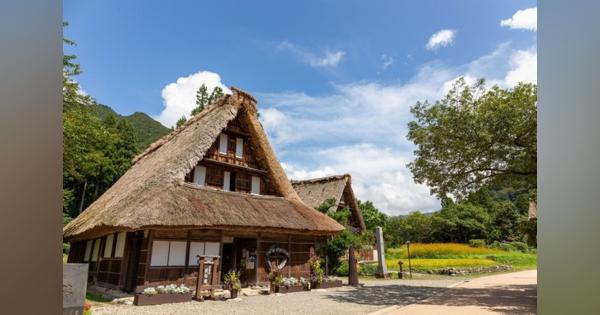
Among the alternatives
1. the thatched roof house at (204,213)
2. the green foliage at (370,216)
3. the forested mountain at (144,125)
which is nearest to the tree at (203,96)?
the thatched roof house at (204,213)

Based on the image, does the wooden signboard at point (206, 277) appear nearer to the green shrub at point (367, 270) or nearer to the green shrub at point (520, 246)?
the green shrub at point (367, 270)

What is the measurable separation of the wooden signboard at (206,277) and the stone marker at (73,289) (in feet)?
21.6

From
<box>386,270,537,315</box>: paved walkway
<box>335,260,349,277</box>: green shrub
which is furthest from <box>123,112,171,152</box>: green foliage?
<box>386,270,537,315</box>: paved walkway

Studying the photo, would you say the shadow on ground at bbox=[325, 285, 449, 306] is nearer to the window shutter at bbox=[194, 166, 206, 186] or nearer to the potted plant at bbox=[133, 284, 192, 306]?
the potted plant at bbox=[133, 284, 192, 306]

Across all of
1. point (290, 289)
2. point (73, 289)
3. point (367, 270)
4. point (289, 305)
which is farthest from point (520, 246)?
point (73, 289)

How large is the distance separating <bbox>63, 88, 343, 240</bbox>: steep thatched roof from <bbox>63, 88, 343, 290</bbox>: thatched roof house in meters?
0.03

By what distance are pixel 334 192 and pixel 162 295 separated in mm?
16037

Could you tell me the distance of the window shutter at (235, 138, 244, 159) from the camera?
15.5 metres

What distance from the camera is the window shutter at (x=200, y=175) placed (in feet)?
45.8

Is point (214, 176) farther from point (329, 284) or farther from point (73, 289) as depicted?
point (73, 289)

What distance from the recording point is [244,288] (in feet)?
43.5
